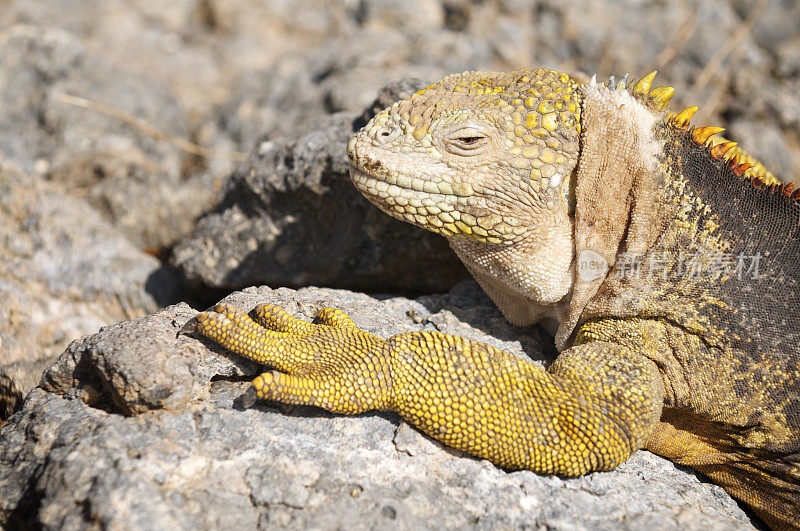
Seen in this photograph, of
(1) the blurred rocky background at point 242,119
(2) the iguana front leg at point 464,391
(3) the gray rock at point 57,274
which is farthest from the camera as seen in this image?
(1) the blurred rocky background at point 242,119

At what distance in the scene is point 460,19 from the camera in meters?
10.4

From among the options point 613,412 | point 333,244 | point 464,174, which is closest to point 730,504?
point 613,412

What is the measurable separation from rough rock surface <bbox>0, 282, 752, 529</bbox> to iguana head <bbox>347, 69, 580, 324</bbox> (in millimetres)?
1214

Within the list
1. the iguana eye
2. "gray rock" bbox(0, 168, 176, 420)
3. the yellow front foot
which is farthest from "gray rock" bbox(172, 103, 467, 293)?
the yellow front foot

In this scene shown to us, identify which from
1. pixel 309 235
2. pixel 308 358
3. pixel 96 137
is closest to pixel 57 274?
pixel 309 235

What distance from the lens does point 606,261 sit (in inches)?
147

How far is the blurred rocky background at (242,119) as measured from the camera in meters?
5.22

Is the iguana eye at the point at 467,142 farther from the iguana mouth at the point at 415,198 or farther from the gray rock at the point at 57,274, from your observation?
the gray rock at the point at 57,274

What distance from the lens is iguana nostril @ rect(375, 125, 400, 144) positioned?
142 inches

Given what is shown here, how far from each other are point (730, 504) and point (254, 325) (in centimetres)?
304

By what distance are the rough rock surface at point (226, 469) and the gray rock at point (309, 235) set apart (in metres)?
1.82

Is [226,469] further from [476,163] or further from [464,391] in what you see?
[476,163]

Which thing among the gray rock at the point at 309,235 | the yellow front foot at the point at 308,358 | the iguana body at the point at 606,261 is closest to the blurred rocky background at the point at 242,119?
the gray rock at the point at 309,235

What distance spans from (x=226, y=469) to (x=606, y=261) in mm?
2443
